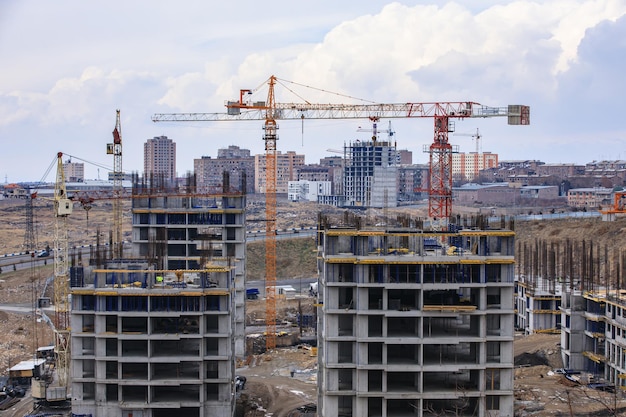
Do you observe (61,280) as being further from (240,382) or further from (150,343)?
(150,343)

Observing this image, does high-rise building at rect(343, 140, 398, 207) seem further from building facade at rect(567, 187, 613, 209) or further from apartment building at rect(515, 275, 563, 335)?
apartment building at rect(515, 275, 563, 335)

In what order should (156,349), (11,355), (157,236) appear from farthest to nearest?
1. (11,355)
2. (157,236)
3. (156,349)

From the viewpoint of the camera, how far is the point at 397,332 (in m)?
36.4

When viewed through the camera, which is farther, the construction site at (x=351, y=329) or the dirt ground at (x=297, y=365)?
the dirt ground at (x=297, y=365)

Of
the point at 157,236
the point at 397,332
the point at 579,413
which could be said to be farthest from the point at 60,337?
the point at 579,413

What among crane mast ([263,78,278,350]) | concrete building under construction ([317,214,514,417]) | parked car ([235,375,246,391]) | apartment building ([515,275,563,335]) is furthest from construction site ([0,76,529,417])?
crane mast ([263,78,278,350])

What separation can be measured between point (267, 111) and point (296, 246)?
2994 cm

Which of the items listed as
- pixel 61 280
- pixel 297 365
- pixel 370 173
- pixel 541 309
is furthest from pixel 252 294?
pixel 370 173

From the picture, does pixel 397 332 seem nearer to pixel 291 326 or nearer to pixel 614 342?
pixel 614 342

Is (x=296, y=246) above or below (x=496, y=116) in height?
below

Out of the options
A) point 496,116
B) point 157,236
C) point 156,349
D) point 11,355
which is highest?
point 496,116

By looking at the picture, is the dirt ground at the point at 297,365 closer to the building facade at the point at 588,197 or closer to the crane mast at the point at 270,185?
the crane mast at the point at 270,185

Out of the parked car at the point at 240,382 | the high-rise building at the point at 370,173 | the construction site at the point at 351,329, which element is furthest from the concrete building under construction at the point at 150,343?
the high-rise building at the point at 370,173

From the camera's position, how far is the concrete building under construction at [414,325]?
117 feet
